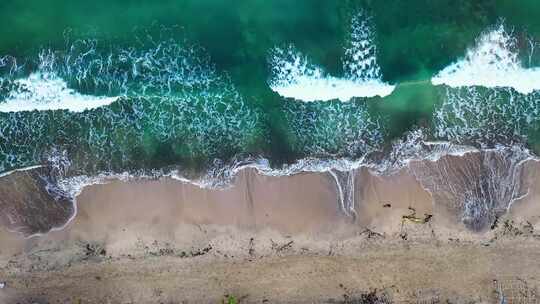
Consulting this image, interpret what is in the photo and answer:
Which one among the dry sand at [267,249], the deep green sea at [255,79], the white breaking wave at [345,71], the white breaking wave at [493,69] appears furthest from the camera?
the white breaking wave at [345,71]

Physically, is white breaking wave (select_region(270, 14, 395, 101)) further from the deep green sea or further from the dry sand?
the dry sand

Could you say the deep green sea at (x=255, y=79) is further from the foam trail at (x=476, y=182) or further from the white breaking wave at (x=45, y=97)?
the foam trail at (x=476, y=182)

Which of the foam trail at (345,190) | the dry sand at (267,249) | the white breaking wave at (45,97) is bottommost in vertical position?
the dry sand at (267,249)

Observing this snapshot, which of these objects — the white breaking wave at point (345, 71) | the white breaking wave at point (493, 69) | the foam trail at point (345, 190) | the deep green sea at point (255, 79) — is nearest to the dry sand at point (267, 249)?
the foam trail at point (345, 190)

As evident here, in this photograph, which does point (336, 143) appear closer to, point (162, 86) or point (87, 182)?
point (162, 86)

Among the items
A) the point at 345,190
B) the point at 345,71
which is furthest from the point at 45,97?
the point at 345,190

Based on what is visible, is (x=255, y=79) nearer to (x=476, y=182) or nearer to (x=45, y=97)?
(x=45, y=97)
